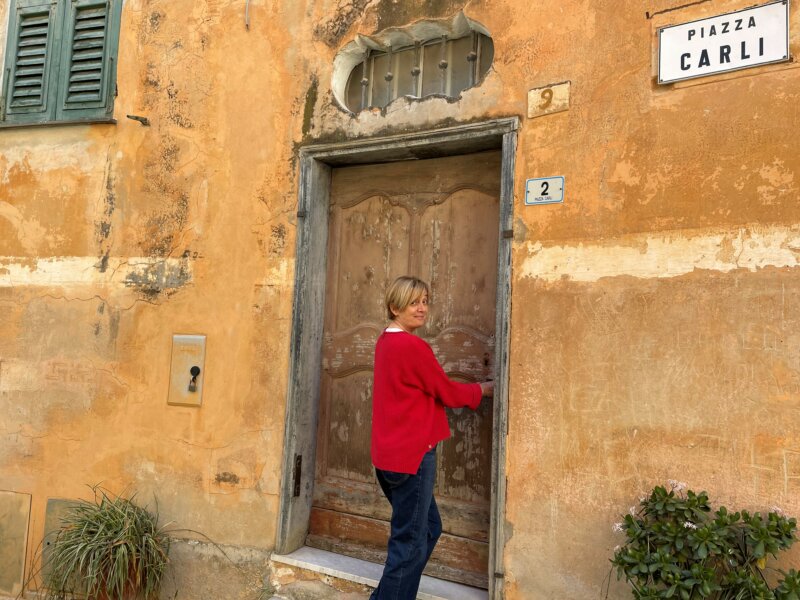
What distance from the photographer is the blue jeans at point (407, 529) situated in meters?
2.79

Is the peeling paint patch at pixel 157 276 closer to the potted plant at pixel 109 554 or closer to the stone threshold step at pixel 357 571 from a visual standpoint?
the potted plant at pixel 109 554

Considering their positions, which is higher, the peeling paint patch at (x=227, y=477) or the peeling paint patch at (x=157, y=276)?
the peeling paint patch at (x=157, y=276)

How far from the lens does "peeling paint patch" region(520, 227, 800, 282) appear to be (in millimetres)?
2643

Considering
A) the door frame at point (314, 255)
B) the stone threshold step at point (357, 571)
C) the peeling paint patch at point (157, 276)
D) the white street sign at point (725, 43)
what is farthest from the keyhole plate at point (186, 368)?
the white street sign at point (725, 43)

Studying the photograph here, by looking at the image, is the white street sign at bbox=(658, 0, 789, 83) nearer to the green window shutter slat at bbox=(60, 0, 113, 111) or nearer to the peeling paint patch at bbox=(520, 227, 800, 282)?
the peeling paint patch at bbox=(520, 227, 800, 282)

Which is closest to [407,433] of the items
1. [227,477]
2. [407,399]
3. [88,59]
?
[407,399]

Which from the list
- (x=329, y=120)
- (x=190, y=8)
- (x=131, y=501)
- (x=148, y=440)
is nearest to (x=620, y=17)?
(x=329, y=120)

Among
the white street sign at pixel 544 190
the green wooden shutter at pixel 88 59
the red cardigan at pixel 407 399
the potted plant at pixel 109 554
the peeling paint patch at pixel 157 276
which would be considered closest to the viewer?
the red cardigan at pixel 407 399

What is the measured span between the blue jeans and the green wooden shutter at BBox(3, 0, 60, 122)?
3633 millimetres

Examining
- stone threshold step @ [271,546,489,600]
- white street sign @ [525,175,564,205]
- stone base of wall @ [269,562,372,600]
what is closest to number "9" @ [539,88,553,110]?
white street sign @ [525,175,564,205]

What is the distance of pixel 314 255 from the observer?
378 centimetres

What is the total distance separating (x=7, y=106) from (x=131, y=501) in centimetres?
292

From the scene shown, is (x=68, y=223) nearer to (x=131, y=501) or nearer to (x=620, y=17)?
(x=131, y=501)

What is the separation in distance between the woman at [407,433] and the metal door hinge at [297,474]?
956mm
